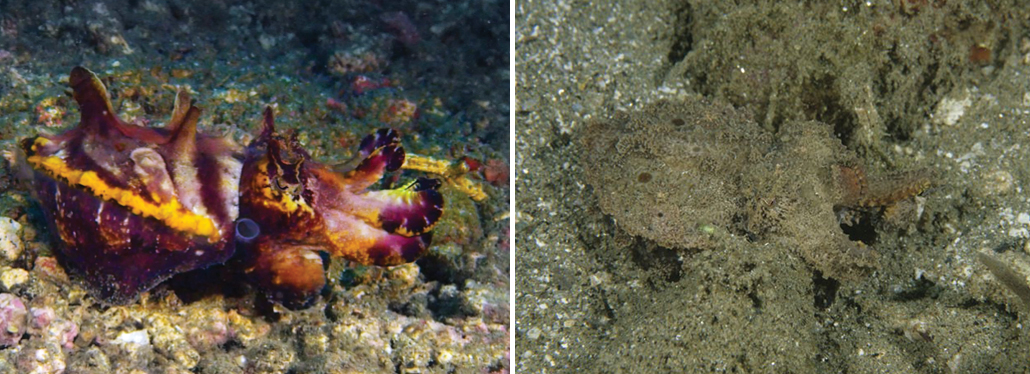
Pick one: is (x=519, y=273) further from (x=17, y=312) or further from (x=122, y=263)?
(x=17, y=312)

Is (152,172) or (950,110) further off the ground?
(950,110)

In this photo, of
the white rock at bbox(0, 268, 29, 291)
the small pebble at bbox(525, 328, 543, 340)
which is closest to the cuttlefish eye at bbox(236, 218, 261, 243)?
the white rock at bbox(0, 268, 29, 291)

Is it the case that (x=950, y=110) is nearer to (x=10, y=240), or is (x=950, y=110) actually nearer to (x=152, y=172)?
(x=152, y=172)

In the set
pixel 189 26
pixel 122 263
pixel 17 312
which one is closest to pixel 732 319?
pixel 122 263

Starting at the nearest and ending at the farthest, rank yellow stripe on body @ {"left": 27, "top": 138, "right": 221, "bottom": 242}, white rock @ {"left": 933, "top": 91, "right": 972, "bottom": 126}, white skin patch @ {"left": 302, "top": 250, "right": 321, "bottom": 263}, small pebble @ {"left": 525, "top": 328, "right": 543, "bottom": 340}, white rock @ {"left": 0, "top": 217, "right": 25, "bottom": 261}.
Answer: yellow stripe on body @ {"left": 27, "top": 138, "right": 221, "bottom": 242} < white rock @ {"left": 0, "top": 217, "right": 25, "bottom": 261} < white skin patch @ {"left": 302, "top": 250, "right": 321, "bottom": 263} < small pebble @ {"left": 525, "top": 328, "right": 543, "bottom": 340} < white rock @ {"left": 933, "top": 91, "right": 972, "bottom": 126}

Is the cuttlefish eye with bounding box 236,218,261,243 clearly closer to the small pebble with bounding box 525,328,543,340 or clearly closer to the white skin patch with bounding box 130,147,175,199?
the white skin patch with bounding box 130,147,175,199

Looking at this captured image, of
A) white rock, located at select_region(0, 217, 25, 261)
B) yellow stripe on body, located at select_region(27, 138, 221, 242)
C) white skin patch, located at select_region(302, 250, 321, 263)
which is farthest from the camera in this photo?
white skin patch, located at select_region(302, 250, 321, 263)

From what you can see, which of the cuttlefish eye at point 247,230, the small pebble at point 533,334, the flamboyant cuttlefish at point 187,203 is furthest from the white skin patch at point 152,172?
the small pebble at point 533,334

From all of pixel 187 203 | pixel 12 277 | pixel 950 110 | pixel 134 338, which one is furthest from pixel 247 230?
pixel 950 110

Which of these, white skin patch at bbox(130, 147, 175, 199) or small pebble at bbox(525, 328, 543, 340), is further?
small pebble at bbox(525, 328, 543, 340)
